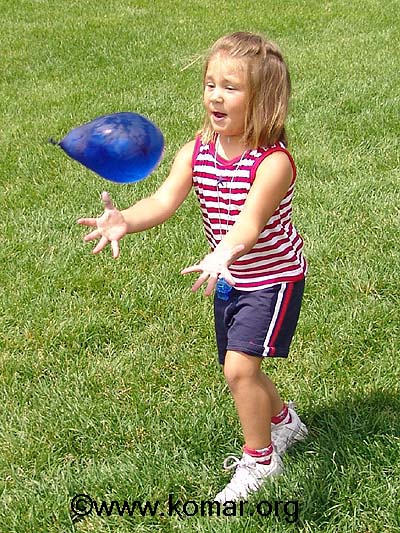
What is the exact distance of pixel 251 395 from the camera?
9.16 ft

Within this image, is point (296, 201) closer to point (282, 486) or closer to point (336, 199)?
point (336, 199)

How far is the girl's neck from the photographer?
2637 millimetres

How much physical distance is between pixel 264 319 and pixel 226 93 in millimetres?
735

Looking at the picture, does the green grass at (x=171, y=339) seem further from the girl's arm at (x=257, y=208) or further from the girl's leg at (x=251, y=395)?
the girl's arm at (x=257, y=208)

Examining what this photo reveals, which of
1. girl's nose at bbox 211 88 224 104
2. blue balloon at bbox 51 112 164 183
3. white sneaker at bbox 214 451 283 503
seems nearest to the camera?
blue balloon at bbox 51 112 164 183

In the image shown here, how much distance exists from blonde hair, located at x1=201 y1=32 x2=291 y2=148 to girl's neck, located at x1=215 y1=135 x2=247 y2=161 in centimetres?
3

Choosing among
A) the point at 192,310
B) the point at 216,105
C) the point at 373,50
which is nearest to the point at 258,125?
the point at 216,105

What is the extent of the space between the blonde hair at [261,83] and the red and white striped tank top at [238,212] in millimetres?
54

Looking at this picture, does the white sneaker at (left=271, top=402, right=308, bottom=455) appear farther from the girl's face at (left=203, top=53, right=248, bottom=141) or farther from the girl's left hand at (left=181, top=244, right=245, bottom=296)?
the girl's face at (left=203, top=53, right=248, bottom=141)

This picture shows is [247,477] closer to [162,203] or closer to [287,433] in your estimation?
[287,433]

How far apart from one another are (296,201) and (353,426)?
2216 millimetres

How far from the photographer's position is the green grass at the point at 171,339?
9.48 feet

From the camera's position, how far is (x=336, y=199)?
199 inches

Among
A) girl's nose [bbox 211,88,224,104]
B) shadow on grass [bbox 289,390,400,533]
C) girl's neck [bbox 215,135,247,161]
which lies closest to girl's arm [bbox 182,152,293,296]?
girl's neck [bbox 215,135,247,161]
